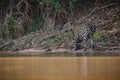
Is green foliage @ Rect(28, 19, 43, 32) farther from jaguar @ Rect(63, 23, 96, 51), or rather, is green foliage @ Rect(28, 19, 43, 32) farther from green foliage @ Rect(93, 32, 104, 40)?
green foliage @ Rect(93, 32, 104, 40)

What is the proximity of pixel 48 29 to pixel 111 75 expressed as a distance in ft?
11.2

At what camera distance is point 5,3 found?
684cm

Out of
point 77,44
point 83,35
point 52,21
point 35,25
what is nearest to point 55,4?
point 52,21

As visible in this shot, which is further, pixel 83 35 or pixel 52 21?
pixel 52 21

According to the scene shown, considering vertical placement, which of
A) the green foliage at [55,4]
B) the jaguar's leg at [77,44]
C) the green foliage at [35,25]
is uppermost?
the green foliage at [55,4]

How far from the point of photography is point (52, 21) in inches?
257

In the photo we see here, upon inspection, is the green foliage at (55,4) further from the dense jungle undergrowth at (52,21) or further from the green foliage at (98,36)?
the green foliage at (98,36)

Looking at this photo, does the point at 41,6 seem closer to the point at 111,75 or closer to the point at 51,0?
the point at 51,0

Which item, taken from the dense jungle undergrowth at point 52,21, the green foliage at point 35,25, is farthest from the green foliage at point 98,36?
the green foliage at point 35,25

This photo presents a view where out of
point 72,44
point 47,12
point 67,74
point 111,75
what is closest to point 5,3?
point 47,12

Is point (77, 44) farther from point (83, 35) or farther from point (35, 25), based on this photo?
point (35, 25)

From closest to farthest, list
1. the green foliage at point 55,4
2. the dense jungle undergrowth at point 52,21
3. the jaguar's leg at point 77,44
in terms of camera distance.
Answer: the jaguar's leg at point 77,44
the dense jungle undergrowth at point 52,21
the green foliage at point 55,4

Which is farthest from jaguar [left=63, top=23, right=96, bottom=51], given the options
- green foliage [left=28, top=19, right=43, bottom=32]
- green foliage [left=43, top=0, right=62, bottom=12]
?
green foliage [left=28, top=19, right=43, bottom=32]

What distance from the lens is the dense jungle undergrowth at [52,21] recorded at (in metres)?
6.09
